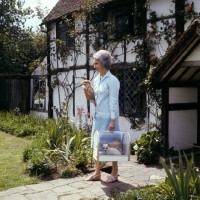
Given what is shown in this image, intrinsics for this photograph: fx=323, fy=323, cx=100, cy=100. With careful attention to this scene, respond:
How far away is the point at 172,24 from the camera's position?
297 inches

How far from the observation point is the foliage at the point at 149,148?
6338mm

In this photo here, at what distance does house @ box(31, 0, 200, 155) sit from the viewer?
21.2 feet

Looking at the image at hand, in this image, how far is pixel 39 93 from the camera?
44.1 ft

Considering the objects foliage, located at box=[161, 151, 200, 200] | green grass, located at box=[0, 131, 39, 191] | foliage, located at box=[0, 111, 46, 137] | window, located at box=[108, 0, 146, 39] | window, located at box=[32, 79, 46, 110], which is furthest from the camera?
window, located at box=[32, 79, 46, 110]

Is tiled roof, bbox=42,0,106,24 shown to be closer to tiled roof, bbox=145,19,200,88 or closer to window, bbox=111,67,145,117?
window, bbox=111,67,145,117

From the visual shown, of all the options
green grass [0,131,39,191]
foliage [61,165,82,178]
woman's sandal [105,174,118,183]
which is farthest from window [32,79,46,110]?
woman's sandal [105,174,118,183]

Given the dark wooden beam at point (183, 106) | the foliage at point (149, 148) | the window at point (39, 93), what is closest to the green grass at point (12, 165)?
the foliage at point (149, 148)

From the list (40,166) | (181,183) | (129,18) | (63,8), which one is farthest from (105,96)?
(63,8)

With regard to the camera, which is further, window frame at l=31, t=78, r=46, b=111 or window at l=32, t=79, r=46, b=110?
window at l=32, t=79, r=46, b=110

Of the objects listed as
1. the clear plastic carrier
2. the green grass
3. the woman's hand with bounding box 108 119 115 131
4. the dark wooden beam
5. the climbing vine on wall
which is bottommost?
the green grass

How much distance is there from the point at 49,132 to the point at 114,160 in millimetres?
2645

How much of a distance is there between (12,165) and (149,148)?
2654mm

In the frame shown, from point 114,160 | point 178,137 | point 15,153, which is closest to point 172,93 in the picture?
point 178,137

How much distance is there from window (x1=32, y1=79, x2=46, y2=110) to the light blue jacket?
27.9 ft
